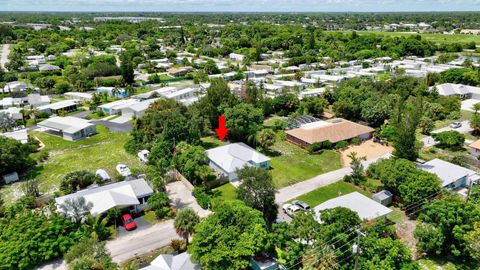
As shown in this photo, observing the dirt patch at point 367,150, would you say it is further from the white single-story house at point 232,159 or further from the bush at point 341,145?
the white single-story house at point 232,159

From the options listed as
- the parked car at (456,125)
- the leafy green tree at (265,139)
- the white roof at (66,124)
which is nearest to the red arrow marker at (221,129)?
the leafy green tree at (265,139)

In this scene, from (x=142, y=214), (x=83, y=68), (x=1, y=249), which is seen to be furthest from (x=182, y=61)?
(x=1, y=249)

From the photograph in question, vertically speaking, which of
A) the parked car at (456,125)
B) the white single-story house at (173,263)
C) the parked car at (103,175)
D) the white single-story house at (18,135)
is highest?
the parked car at (456,125)

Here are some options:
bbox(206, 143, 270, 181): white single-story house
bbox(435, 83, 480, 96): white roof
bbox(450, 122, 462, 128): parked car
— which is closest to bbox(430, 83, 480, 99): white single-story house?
bbox(435, 83, 480, 96): white roof

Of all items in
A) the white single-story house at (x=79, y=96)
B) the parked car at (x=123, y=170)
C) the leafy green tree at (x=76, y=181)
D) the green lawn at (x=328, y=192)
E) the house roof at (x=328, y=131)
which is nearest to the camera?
the green lawn at (x=328, y=192)

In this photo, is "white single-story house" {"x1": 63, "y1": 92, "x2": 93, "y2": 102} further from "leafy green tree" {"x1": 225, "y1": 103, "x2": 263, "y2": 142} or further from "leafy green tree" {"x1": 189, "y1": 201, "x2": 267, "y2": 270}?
"leafy green tree" {"x1": 189, "y1": 201, "x2": 267, "y2": 270}
